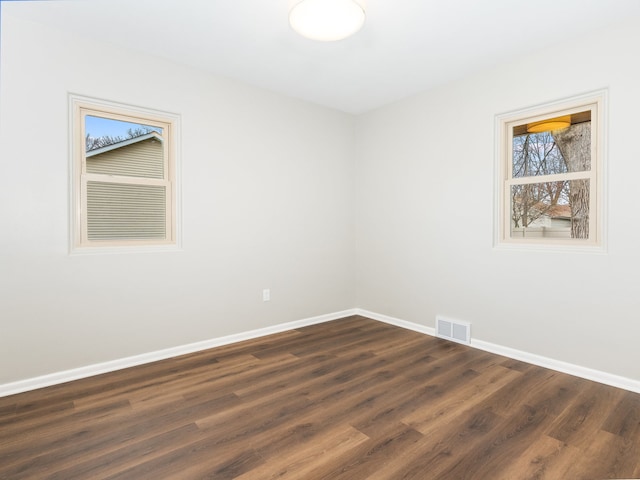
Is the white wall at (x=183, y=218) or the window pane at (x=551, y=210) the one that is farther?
the window pane at (x=551, y=210)

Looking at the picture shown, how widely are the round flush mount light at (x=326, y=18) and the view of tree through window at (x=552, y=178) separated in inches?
77.4

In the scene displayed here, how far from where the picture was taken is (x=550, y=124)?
120 inches

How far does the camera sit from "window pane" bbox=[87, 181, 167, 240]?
293cm

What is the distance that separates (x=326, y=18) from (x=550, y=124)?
221 centimetres

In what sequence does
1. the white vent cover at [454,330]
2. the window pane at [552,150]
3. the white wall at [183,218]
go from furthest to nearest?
the white vent cover at [454,330] → the window pane at [552,150] → the white wall at [183,218]

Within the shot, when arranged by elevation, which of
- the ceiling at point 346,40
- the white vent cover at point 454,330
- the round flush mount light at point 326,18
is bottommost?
the white vent cover at point 454,330

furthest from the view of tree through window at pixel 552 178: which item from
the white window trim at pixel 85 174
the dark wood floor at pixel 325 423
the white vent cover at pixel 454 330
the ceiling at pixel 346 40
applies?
the white window trim at pixel 85 174

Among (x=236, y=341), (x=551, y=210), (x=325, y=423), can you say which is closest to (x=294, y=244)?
(x=236, y=341)

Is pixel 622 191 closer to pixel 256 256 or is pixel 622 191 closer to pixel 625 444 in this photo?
pixel 625 444

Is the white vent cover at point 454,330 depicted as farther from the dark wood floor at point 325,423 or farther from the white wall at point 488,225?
the dark wood floor at point 325,423

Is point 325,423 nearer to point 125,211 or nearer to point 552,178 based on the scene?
point 125,211

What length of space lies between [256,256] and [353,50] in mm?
2223

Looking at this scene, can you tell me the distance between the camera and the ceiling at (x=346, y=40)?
2396 mm

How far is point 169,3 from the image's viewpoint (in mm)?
2371
